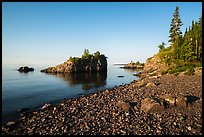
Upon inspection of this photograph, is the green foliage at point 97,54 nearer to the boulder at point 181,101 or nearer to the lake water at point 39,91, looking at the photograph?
the lake water at point 39,91

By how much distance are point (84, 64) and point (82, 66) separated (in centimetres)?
219

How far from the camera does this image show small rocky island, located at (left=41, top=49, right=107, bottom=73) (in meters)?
105

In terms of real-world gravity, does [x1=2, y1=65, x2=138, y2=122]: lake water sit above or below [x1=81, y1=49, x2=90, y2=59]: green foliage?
below

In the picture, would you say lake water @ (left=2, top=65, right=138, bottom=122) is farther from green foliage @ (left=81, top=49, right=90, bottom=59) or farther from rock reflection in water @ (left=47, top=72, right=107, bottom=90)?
green foliage @ (left=81, top=49, right=90, bottom=59)

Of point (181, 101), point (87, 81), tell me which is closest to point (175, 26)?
point (87, 81)

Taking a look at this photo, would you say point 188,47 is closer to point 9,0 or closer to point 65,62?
point 9,0

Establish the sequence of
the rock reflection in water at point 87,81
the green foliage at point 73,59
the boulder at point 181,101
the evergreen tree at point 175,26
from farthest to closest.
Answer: the green foliage at point 73,59
the evergreen tree at point 175,26
the rock reflection in water at point 87,81
the boulder at point 181,101

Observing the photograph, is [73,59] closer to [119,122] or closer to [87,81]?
[87,81]

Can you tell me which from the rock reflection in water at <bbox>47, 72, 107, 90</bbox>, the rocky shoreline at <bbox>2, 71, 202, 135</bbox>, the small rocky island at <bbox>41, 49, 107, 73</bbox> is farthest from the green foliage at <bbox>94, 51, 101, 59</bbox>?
the rocky shoreline at <bbox>2, 71, 202, 135</bbox>

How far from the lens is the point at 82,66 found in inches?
4296

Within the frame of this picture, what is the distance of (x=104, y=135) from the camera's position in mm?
11523

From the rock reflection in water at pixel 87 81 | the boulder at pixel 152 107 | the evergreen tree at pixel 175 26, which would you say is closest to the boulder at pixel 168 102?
the boulder at pixel 152 107

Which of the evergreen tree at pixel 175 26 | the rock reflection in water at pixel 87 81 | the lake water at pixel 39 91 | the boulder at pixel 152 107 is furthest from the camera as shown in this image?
the evergreen tree at pixel 175 26

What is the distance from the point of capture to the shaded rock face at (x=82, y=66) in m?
105
